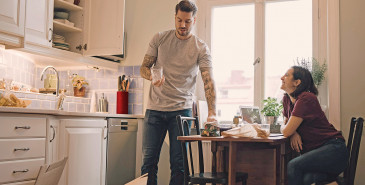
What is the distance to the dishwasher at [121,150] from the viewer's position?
3.75 metres

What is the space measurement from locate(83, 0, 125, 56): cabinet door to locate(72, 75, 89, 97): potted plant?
45 centimetres

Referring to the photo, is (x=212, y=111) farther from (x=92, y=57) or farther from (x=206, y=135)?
(x=92, y=57)

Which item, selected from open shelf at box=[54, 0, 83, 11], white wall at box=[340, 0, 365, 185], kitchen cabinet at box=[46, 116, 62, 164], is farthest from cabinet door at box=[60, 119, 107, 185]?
white wall at box=[340, 0, 365, 185]

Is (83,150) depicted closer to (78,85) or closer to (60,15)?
(78,85)

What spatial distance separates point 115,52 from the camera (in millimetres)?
3926

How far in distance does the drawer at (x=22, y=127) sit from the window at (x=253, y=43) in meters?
1.97

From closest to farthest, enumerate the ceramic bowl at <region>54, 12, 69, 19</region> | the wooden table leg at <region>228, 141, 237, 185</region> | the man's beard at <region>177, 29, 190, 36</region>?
the wooden table leg at <region>228, 141, 237, 185</region>, the man's beard at <region>177, 29, 190, 36</region>, the ceramic bowl at <region>54, 12, 69, 19</region>

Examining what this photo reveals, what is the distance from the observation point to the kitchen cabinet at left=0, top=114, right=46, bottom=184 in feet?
Result: 8.42

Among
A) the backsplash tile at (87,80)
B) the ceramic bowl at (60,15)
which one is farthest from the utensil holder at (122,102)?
the ceramic bowl at (60,15)

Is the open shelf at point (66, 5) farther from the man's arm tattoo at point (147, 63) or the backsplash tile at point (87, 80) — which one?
the man's arm tattoo at point (147, 63)

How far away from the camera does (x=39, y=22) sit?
3400 millimetres

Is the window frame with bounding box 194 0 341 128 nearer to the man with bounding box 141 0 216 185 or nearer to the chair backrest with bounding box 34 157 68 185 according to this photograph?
the man with bounding box 141 0 216 185

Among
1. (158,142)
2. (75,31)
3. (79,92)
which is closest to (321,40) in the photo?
(158,142)

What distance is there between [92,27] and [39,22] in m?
0.75
